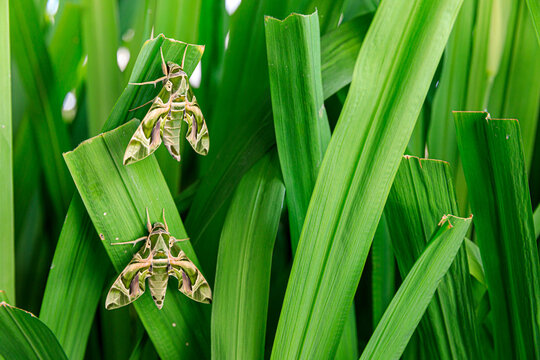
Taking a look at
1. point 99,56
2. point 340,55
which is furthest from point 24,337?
point 340,55

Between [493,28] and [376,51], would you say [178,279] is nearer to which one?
[376,51]

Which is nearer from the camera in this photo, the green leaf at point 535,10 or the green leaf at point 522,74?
the green leaf at point 535,10

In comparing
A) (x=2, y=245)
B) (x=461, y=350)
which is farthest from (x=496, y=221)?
(x=2, y=245)

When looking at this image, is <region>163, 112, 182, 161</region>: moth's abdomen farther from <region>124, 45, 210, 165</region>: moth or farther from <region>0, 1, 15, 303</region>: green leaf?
<region>0, 1, 15, 303</region>: green leaf

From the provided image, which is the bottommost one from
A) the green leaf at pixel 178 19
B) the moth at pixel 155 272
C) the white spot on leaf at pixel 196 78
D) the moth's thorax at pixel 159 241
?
the moth at pixel 155 272

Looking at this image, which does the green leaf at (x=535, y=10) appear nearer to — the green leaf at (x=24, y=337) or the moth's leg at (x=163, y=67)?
the moth's leg at (x=163, y=67)

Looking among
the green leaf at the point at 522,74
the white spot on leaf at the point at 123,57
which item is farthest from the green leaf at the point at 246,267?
the green leaf at the point at 522,74

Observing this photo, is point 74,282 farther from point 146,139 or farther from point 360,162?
point 360,162
